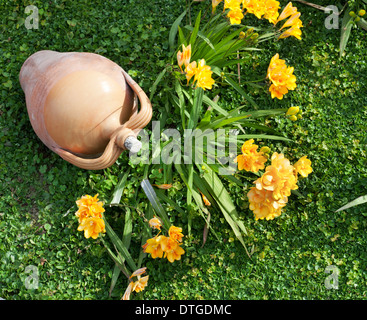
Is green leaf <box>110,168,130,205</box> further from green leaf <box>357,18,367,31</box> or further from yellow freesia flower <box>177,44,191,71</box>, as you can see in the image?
green leaf <box>357,18,367,31</box>

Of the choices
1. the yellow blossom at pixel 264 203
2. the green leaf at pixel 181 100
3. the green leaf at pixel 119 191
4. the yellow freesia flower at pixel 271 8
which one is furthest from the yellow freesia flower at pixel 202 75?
the green leaf at pixel 119 191

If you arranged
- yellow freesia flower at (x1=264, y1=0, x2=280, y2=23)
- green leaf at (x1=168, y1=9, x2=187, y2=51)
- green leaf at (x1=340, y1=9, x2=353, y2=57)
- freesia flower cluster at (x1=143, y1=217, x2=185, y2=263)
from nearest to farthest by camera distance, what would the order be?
1. freesia flower cluster at (x1=143, y1=217, x2=185, y2=263)
2. yellow freesia flower at (x1=264, y1=0, x2=280, y2=23)
3. green leaf at (x1=168, y1=9, x2=187, y2=51)
4. green leaf at (x1=340, y1=9, x2=353, y2=57)

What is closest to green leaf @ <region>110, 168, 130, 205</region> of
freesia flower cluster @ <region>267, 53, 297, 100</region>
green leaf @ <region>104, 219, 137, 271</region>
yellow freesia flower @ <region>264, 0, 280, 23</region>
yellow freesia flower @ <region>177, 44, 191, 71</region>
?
green leaf @ <region>104, 219, 137, 271</region>

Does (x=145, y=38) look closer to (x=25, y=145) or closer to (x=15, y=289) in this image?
(x=25, y=145)

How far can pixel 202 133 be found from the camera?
2.26 metres

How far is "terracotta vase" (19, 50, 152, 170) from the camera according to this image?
1.86 m

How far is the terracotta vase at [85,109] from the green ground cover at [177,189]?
43cm

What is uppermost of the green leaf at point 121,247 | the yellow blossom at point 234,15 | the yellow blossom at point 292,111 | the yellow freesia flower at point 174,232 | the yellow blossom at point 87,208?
the yellow blossom at point 234,15

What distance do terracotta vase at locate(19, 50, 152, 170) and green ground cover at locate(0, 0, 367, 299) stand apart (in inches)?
17.1

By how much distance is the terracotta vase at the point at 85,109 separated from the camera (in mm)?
1862

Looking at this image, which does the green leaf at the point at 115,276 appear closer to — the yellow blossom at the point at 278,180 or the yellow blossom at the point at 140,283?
the yellow blossom at the point at 140,283

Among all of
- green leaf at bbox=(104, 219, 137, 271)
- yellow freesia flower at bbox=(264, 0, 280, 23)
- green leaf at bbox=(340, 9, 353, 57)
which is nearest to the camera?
yellow freesia flower at bbox=(264, 0, 280, 23)

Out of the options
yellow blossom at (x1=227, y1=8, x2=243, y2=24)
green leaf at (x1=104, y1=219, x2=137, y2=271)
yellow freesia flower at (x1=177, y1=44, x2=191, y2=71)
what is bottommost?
green leaf at (x1=104, y1=219, x2=137, y2=271)

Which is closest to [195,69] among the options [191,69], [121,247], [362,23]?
[191,69]
